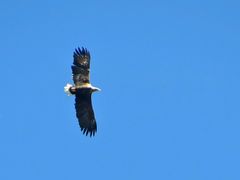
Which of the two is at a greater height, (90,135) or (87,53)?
(87,53)

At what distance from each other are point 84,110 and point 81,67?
1.96 m

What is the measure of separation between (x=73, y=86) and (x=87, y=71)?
3.37 ft

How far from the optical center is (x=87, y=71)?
38.1 meters

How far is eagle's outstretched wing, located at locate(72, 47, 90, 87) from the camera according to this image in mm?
37906

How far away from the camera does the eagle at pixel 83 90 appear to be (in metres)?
37.8

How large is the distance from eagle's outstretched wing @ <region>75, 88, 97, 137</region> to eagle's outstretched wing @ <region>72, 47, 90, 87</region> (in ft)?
1.51

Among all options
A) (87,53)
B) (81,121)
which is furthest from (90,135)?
(87,53)

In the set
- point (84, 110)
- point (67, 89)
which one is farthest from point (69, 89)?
point (84, 110)

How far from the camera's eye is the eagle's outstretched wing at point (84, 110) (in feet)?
124

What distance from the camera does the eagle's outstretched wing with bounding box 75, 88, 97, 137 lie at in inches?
1487

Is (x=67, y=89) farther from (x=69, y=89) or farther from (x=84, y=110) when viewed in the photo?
(x=84, y=110)

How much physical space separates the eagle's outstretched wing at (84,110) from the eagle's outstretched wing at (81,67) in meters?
0.46

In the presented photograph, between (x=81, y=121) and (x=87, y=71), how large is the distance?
2278 mm

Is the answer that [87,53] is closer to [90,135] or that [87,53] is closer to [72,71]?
[72,71]
